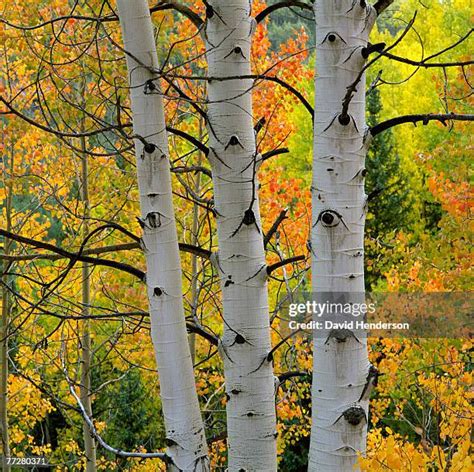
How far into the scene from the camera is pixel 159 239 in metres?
2.07

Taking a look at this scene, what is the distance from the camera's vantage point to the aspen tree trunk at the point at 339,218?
5.86 feet

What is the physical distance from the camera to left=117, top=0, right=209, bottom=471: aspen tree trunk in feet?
6.77

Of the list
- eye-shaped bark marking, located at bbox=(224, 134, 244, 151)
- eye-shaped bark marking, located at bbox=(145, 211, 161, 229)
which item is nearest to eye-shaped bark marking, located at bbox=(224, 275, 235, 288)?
eye-shaped bark marking, located at bbox=(145, 211, 161, 229)

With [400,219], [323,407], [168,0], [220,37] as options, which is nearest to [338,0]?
[220,37]

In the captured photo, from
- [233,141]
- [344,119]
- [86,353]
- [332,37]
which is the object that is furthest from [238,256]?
[86,353]

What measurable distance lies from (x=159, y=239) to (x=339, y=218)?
0.58 m

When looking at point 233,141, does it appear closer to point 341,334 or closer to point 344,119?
point 344,119

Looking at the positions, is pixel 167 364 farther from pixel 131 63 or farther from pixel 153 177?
pixel 131 63

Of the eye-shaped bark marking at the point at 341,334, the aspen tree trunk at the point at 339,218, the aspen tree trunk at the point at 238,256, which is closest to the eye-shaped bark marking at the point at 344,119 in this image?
the aspen tree trunk at the point at 339,218

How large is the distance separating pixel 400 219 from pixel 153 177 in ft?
51.1

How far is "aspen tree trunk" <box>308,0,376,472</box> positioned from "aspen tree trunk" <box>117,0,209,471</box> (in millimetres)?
463

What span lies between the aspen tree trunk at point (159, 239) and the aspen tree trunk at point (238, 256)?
0.44 feet

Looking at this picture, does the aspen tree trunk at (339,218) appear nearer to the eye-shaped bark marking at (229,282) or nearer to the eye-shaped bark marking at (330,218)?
the eye-shaped bark marking at (330,218)

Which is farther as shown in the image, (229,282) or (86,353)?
(86,353)
